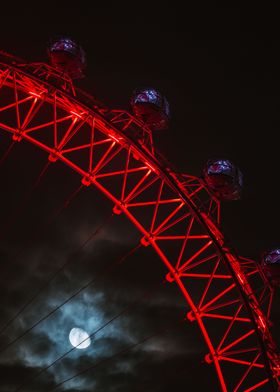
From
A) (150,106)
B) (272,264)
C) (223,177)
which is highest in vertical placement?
(150,106)

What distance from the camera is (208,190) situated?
52.0 feet

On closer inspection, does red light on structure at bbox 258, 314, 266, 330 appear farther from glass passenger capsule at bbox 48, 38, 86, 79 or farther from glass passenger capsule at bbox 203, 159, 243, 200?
glass passenger capsule at bbox 48, 38, 86, 79

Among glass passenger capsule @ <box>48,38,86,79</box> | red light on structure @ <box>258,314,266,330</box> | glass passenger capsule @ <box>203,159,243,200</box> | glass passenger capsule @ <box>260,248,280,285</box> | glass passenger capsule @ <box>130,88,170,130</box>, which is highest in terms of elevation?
glass passenger capsule @ <box>48,38,86,79</box>

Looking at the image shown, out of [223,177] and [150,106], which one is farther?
[223,177]

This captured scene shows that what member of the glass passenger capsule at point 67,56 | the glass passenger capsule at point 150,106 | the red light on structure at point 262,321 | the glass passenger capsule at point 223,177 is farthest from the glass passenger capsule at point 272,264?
the glass passenger capsule at point 67,56

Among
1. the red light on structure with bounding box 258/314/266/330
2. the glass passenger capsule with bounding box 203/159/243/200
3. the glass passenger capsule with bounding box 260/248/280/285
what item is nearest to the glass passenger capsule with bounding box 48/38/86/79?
the glass passenger capsule with bounding box 203/159/243/200

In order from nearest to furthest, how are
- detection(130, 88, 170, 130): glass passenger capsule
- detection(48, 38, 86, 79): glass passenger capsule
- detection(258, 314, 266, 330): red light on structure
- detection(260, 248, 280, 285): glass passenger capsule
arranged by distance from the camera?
detection(48, 38, 86, 79): glass passenger capsule
detection(130, 88, 170, 130): glass passenger capsule
detection(260, 248, 280, 285): glass passenger capsule
detection(258, 314, 266, 330): red light on structure

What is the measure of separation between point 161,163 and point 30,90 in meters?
4.11

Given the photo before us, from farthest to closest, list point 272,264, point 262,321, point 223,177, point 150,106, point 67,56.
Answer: point 262,321, point 272,264, point 223,177, point 150,106, point 67,56

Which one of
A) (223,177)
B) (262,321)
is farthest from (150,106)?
(262,321)

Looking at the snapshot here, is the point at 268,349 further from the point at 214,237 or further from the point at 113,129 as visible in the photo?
the point at 113,129

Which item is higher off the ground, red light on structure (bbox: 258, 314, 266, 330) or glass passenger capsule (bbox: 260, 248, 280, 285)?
glass passenger capsule (bbox: 260, 248, 280, 285)

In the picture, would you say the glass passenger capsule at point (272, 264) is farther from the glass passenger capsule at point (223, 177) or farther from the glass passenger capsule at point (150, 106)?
the glass passenger capsule at point (150, 106)

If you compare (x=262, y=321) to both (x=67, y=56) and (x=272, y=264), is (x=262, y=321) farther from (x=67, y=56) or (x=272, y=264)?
(x=67, y=56)
